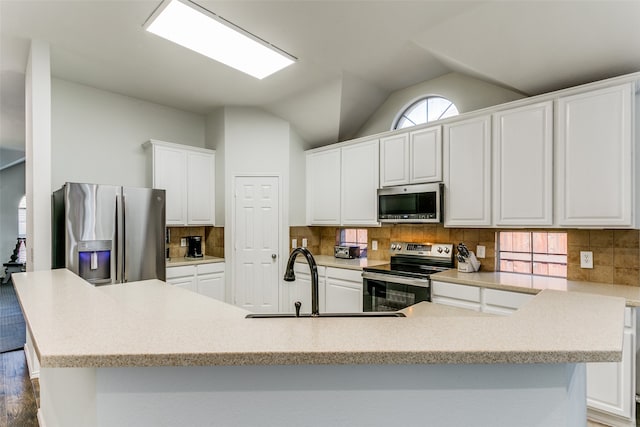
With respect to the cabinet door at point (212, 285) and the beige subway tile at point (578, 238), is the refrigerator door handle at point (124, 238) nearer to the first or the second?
the cabinet door at point (212, 285)

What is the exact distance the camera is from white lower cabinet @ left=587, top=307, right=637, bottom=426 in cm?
215

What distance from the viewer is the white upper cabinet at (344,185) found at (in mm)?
4027

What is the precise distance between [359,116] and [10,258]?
9.08 m

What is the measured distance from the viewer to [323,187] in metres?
4.62

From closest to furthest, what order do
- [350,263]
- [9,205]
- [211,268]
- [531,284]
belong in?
1. [531,284]
2. [350,263]
3. [211,268]
4. [9,205]

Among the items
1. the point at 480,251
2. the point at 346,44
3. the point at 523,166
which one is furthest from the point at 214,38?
the point at 480,251

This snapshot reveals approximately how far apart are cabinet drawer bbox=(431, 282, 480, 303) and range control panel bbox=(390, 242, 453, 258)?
0.58 metres

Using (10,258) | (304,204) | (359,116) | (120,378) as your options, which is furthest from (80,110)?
(10,258)

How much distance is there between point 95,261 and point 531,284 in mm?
3773

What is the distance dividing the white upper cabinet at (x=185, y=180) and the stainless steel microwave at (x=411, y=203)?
2357 mm

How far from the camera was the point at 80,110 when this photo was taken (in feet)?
12.5

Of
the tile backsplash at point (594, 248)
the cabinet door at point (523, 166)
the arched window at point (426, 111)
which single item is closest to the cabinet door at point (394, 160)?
the arched window at point (426, 111)

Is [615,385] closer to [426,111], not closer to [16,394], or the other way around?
[426,111]

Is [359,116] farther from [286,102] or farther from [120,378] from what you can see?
[120,378]
